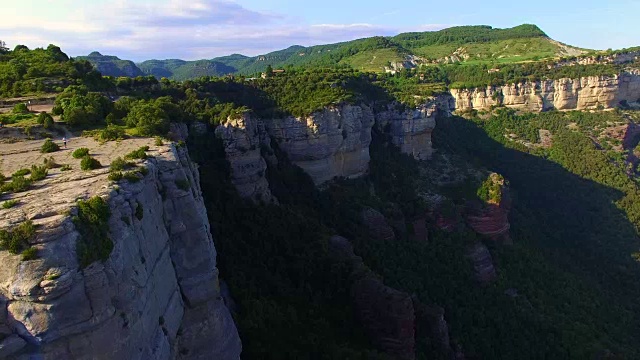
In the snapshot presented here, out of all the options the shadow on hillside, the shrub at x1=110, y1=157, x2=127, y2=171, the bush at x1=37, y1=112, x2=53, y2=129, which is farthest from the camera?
the shadow on hillside

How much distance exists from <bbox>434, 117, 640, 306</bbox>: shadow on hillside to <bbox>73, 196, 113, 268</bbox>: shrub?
185 feet

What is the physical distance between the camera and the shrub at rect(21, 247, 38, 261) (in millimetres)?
11773

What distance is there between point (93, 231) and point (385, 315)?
81.9ft

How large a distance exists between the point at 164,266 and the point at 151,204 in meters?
2.51

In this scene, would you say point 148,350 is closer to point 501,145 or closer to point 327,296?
point 327,296

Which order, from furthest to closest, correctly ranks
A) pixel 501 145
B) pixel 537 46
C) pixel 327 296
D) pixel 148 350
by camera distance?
pixel 537 46, pixel 501 145, pixel 327 296, pixel 148 350

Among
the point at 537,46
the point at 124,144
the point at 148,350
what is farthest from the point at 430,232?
the point at 537,46

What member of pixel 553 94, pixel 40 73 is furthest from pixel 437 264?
pixel 553 94

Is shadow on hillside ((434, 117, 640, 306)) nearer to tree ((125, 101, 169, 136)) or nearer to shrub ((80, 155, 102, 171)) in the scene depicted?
tree ((125, 101, 169, 136))

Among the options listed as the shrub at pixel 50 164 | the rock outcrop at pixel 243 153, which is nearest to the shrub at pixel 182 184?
the shrub at pixel 50 164

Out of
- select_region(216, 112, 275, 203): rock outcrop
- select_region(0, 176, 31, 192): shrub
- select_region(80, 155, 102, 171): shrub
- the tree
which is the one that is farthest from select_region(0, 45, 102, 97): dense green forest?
select_region(0, 176, 31, 192): shrub

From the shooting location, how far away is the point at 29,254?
11805mm

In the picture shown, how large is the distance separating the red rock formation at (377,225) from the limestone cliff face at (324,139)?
21.8 feet

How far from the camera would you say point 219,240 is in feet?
112
